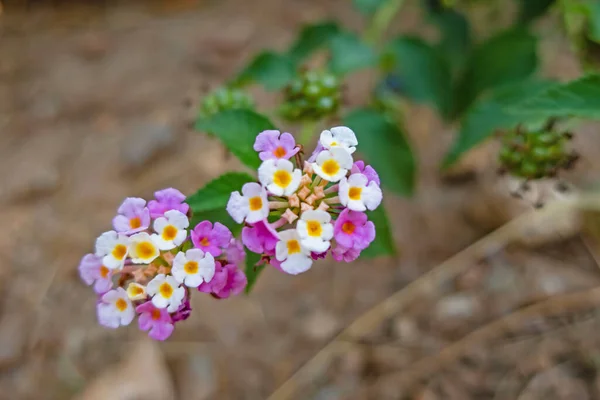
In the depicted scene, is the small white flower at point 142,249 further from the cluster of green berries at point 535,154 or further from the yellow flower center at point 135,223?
the cluster of green berries at point 535,154

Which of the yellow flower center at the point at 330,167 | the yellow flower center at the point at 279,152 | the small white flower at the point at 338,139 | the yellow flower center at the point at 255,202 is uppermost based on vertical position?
the small white flower at the point at 338,139

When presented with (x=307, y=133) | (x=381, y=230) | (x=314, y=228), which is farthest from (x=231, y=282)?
(x=307, y=133)

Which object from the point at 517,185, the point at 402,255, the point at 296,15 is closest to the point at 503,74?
the point at 517,185

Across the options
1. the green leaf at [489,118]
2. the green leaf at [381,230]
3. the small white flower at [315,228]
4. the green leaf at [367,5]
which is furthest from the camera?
the green leaf at [367,5]

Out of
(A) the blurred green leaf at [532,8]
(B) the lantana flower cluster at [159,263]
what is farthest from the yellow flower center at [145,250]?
(A) the blurred green leaf at [532,8]

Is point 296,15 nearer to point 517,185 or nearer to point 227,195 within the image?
point 517,185
